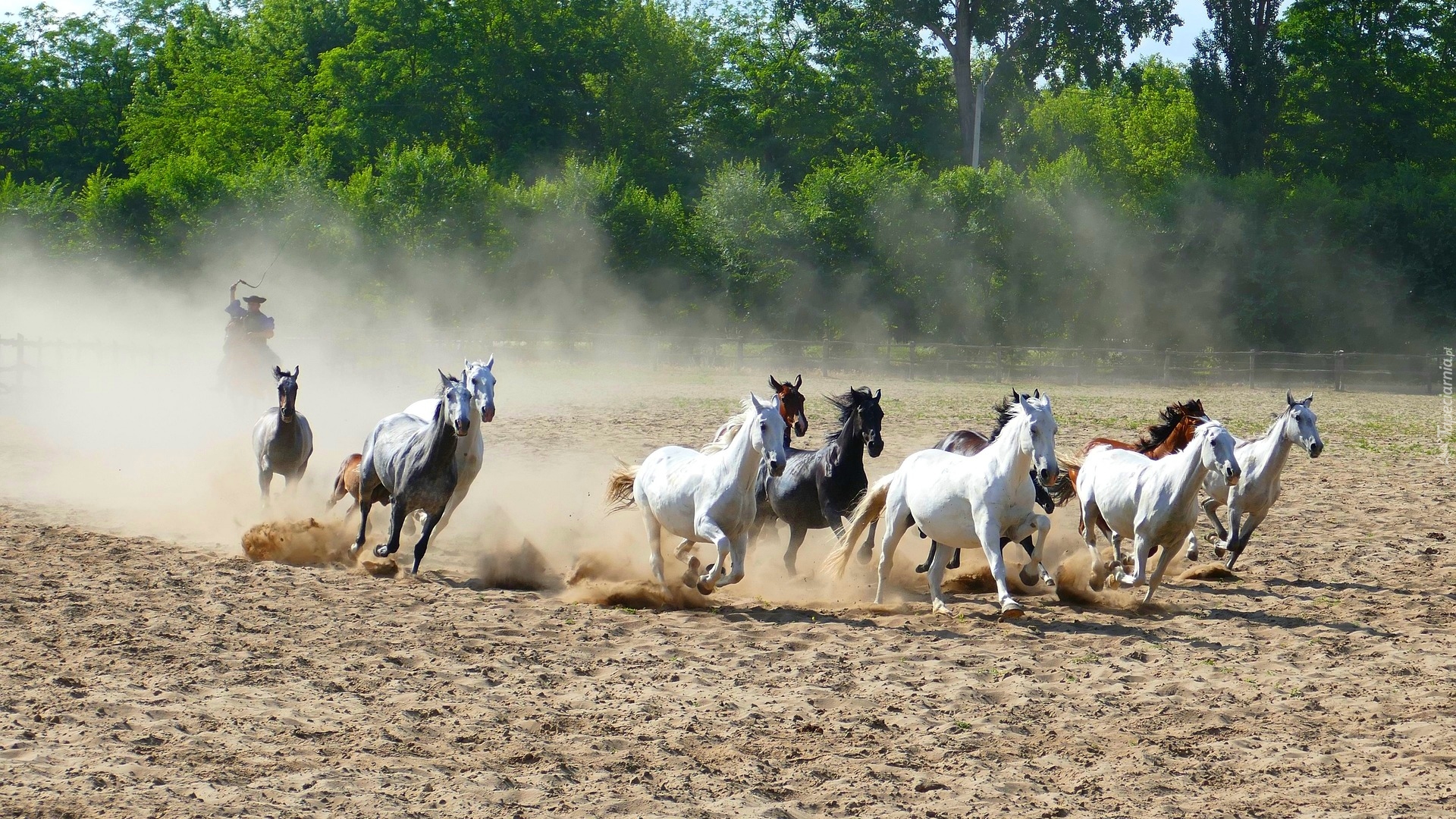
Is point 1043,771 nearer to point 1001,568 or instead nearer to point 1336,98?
point 1001,568

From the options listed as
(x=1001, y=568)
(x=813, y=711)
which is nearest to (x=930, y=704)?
(x=813, y=711)

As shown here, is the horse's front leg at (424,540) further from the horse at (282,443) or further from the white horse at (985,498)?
the white horse at (985,498)

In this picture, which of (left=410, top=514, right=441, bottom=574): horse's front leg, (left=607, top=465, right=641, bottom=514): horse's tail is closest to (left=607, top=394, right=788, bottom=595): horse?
(left=607, top=465, right=641, bottom=514): horse's tail

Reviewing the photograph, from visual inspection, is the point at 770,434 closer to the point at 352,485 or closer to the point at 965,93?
the point at 352,485

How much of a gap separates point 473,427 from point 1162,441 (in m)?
5.66

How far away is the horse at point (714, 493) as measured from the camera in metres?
8.60

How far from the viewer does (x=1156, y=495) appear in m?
8.88

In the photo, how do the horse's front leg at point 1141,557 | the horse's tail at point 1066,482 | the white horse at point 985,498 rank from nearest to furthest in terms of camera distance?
the white horse at point 985,498
the horse's front leg at point 1141,557
the horse's tail at point 1066,482

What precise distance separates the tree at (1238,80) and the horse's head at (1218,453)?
36496mm

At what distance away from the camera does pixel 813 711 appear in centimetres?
636

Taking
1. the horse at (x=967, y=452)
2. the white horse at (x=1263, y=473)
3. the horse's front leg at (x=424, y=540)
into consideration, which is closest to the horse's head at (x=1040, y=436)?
the horse at (x=967, y=452)

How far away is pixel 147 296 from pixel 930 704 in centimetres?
3810

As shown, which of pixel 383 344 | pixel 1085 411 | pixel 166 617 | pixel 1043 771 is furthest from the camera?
pixel 383 344

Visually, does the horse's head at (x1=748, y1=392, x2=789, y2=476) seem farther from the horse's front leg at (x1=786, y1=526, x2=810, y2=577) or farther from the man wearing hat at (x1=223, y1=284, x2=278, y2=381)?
the man wearing hat at (x1=223, y1=284, x2=278, y2=381)
